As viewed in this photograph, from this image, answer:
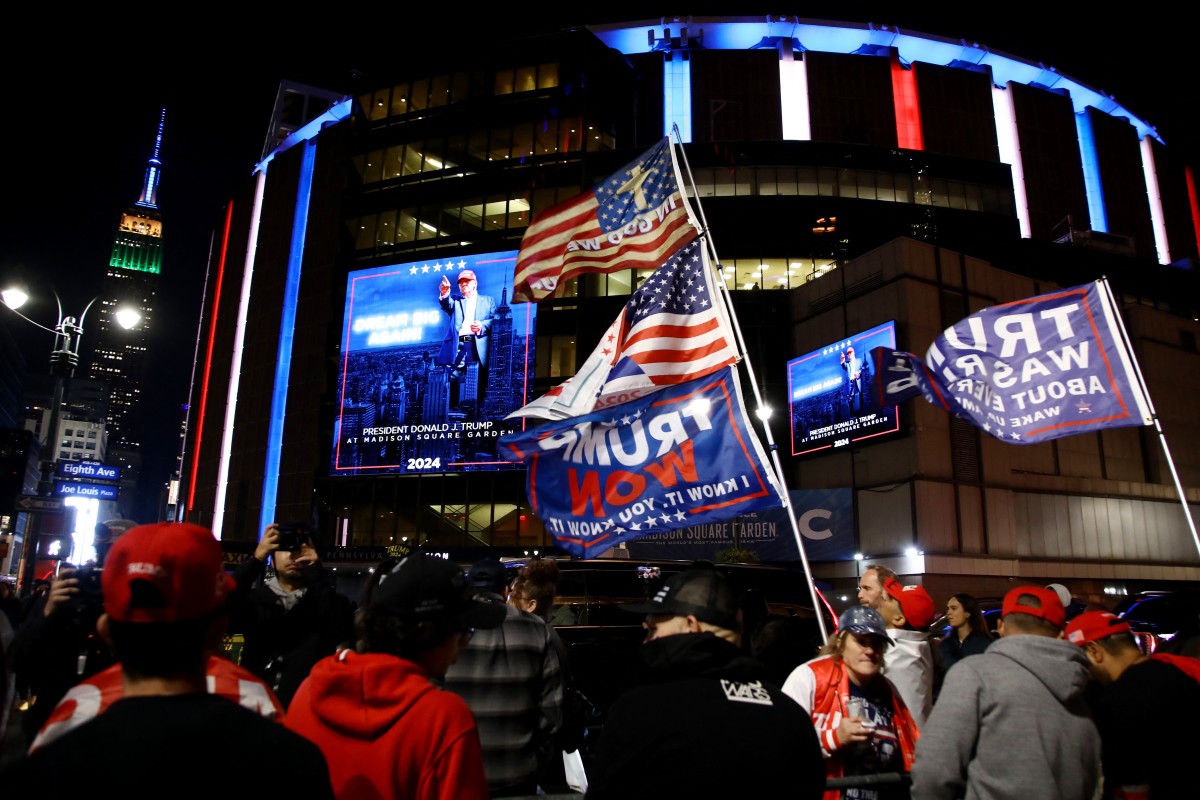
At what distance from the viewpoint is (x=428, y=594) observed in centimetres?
256

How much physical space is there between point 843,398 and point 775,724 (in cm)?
2842

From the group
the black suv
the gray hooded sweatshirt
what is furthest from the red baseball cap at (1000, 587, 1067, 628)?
the black suv

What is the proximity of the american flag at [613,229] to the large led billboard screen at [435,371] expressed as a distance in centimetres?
2531

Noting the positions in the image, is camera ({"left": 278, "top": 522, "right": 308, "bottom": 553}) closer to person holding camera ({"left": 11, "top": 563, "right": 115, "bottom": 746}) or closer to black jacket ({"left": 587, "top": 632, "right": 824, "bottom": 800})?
person holding camera ({"left": 11, "top": 563, "right": 115, "bottom": 746})

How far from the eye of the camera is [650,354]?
6.72 meters

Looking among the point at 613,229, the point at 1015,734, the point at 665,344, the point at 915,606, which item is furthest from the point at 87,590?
the point at 613,229

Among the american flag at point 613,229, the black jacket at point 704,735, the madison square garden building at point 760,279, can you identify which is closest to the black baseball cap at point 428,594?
the black jacket at point 704,735

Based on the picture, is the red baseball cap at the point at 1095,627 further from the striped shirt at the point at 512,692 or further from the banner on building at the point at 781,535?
the banner on building at the point at 781,535

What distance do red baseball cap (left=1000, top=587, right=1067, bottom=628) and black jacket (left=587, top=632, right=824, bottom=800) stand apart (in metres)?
2.09

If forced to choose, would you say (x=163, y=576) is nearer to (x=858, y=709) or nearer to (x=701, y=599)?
(x=701, y=599)

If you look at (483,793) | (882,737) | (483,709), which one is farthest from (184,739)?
(882,737)

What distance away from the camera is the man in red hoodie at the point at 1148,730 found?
4073mm

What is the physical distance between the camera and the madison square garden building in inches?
1119

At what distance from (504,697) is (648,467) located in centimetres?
253
